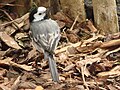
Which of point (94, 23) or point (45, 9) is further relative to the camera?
point (94, 23)

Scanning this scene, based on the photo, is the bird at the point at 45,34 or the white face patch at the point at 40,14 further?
the white face patch at the point at 40,14

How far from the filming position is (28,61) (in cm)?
467

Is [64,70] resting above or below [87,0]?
below

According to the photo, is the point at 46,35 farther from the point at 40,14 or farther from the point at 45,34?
the point at 40,14

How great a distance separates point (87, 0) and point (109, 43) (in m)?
0.84

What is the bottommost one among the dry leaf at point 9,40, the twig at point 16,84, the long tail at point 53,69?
the twig at point 16,84

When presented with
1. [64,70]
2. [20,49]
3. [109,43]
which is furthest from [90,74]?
[20,49]

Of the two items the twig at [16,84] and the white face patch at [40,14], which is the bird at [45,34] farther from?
the twig at [16,84]

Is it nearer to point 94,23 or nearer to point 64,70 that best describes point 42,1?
point 94,23

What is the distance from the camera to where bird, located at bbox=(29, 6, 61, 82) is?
14.0ft

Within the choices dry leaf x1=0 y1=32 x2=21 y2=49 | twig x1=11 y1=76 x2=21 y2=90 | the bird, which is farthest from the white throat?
twig x1=11 y1=76 x2=21 y2=90

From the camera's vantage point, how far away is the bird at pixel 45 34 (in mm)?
4273

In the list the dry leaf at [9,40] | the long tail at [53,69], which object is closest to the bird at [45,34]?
the long tail at [53,69]

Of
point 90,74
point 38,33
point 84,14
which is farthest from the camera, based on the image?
point 84,14
